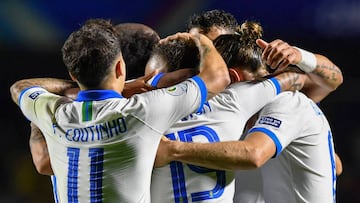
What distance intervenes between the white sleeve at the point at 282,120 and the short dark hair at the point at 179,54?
28 centimetres

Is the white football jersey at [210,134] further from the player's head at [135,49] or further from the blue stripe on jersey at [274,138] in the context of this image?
the player's head at [135,49]

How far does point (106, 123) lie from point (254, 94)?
0.53 meters

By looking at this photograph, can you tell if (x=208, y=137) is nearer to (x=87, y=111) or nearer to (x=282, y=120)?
(x=282, y=120)

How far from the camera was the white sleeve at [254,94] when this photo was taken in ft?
7.59

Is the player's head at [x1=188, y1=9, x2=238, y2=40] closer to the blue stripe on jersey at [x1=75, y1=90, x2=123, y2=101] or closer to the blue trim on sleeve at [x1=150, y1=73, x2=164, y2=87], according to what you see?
the blue trim on sleeve at [x1=150, y1=73, x2=164, y2=87]

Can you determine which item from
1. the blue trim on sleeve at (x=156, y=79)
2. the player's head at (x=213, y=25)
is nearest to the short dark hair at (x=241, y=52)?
the blue trim on sleeve at (x=156, y=79)

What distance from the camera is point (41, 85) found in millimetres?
2484

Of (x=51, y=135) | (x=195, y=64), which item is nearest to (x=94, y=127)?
(x=51, y=135)

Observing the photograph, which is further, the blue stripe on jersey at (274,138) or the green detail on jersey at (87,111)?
the blue stripe on jersey at (274,138)

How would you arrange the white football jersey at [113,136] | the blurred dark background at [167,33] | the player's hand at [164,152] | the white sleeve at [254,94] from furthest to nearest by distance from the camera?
the blurred dark background at [167,33], the white sleeve at [254,94], the player's hand at [164,152], the white football jersey at [113,136]

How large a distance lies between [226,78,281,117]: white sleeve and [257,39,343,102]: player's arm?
70mm

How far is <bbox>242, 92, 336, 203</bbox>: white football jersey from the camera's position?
2340mm

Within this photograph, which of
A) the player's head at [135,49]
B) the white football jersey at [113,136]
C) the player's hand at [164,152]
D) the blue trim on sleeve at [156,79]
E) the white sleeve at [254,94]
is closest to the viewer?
the white football jersey at [113,136]

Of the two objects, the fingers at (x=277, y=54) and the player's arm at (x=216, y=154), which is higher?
the fingers at (x=277, y=54)
